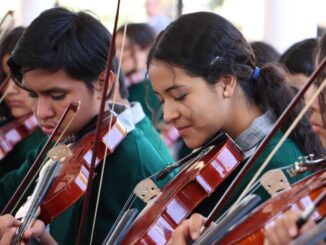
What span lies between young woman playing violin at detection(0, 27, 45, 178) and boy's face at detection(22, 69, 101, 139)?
2.40ft

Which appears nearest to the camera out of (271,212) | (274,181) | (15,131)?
(271,212)

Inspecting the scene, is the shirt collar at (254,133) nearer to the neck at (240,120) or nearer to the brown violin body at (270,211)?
the neck at (240,120)

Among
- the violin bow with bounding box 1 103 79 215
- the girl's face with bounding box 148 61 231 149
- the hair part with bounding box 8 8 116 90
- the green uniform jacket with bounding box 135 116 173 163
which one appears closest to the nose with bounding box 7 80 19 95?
the green uniform jacket with bounding box 135 116 173 163

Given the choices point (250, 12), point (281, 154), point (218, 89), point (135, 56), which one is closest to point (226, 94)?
point (218, 89)

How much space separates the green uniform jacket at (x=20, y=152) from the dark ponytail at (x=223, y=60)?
1025mm

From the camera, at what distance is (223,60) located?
61.5 inches

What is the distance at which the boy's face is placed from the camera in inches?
71.1

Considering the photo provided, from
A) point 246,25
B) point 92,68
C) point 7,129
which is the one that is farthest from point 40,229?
point 246,25

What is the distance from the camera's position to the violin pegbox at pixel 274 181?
4.20ft

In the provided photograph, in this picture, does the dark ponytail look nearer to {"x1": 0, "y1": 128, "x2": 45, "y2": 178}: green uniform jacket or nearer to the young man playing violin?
the young man playing violin

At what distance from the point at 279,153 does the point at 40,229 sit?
0.44 m

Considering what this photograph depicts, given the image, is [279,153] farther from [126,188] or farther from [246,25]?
[246,25]

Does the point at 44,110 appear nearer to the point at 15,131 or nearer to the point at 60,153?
the point at 60,153

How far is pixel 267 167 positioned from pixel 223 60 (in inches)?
8.2
